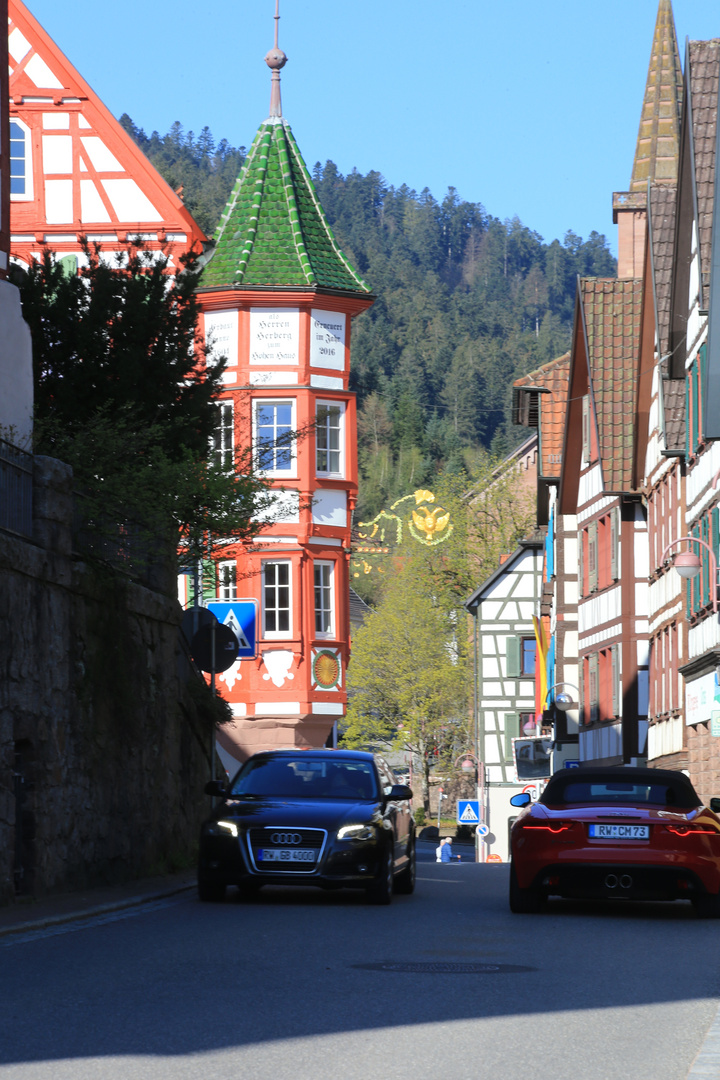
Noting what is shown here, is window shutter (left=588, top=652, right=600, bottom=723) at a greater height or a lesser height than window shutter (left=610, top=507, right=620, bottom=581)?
lesser

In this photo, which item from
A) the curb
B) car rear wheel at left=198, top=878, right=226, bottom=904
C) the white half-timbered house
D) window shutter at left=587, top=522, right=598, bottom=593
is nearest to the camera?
the curb

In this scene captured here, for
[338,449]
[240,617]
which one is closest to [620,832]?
[240,617]

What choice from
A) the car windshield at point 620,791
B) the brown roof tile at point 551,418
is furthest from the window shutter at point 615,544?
the car windshield at point 620,791

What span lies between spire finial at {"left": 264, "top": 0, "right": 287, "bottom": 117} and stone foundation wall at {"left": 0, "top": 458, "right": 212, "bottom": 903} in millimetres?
22105

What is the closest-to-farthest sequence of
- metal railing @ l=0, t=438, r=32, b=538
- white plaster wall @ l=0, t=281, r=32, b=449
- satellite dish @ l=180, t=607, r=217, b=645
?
1. metal railing @ l=0, t=438, r=32, b=538
2. white plaster wall @ l=0, t=281, r=32, b=449
3. satellite dish @ l=180, t=607, r=217, b=645

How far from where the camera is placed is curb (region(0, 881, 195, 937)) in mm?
12680

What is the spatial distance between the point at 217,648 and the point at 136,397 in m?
3.18

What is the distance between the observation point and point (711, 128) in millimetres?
31328

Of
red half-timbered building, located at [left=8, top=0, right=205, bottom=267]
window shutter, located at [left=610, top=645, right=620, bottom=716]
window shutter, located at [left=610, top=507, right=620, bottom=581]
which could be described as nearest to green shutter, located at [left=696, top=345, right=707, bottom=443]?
window shutter, located at [left=610, top=507, right=620, bottom=581]

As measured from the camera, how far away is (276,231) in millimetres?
40281

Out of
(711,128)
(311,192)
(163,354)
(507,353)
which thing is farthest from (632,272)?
(507,353)

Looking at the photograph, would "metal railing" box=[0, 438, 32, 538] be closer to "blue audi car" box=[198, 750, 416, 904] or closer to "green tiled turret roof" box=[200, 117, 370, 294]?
"blue audi car" box=[198, 750, 416, 904]

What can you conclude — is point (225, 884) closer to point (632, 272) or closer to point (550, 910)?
point (550, 910)

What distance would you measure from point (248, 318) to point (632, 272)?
14.4m
